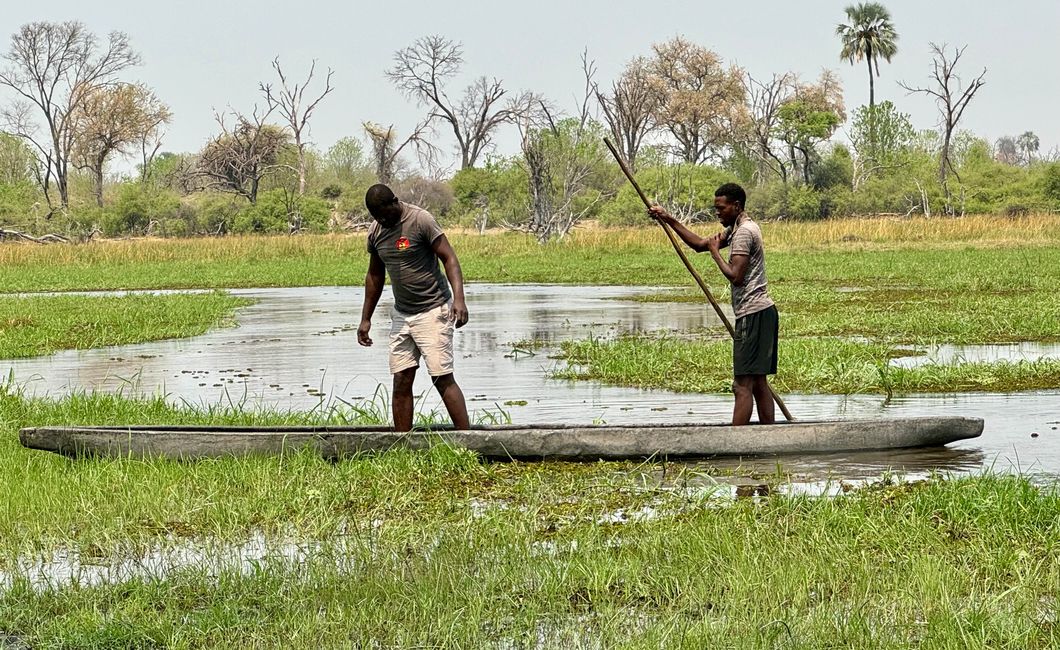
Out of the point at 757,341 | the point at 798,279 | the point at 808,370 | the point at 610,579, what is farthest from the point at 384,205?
the point at 798,279

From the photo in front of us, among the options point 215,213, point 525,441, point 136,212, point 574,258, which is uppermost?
point 136,212

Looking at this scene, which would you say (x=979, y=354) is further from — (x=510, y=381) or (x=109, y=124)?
(x=109, y=124)

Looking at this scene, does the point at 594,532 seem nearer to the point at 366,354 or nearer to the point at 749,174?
the point at 366,354

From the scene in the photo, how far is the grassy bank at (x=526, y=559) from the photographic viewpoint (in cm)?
489

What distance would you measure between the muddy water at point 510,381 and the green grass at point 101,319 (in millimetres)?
569

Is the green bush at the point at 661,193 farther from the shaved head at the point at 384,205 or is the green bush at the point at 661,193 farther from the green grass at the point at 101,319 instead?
the shaved head at the point at 384,205

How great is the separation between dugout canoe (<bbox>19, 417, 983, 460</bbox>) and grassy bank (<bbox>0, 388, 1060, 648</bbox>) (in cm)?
28

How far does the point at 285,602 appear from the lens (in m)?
5.27

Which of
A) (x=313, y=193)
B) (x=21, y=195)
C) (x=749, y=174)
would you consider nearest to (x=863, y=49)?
(x=749, y=174)

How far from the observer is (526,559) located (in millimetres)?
5832

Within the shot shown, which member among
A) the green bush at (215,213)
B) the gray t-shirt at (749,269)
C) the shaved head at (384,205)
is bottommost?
the gray t-shirt at (749,269)

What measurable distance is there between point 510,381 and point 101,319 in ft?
30.8

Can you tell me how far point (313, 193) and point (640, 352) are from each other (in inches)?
2318

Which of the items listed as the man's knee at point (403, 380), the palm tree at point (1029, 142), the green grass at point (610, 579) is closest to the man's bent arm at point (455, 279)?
the man's knee at point (403, 380)
